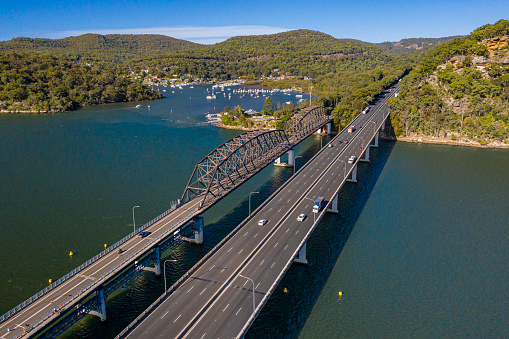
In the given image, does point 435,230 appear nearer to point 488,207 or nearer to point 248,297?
point 488,207

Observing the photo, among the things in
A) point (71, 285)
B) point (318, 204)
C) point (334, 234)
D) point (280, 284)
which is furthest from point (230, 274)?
point (334, 234)

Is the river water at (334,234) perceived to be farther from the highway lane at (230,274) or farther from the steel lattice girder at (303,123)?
the steel lattice girder at (303,123)

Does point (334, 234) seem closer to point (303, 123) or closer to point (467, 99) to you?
point (303, 123)

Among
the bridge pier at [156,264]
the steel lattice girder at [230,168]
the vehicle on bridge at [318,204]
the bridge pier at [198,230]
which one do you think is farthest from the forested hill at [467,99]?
the bridge pier at [156,264]

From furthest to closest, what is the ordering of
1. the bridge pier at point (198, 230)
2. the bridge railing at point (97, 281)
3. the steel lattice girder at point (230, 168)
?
the steel lattice girder at point (230, 168)
the bridge pier at point (198, 230)
the bridge railing at point (97, 281)

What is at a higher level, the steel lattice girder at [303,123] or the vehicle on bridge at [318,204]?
the steel lattice girder at [303,123]

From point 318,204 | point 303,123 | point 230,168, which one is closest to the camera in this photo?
point 318,204
